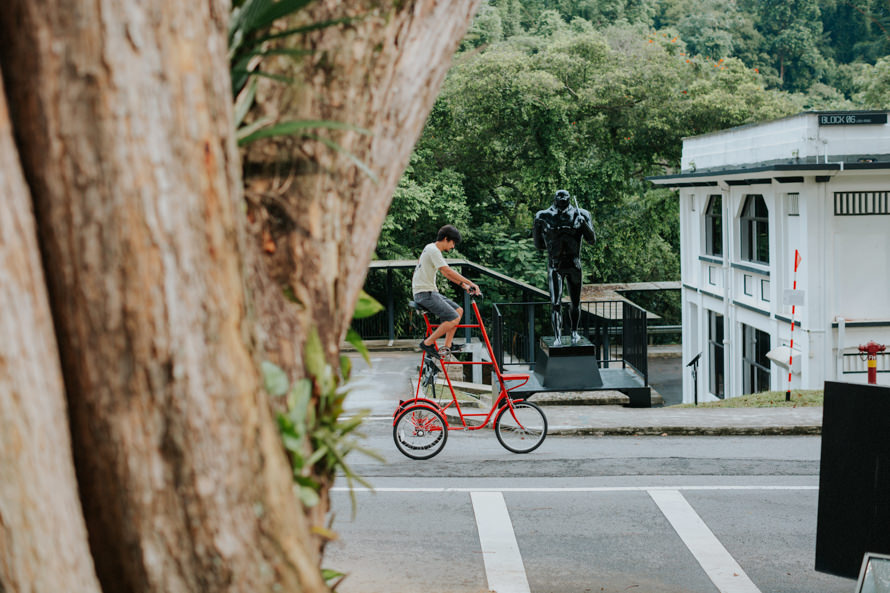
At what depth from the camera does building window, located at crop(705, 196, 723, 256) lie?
26.9 meters

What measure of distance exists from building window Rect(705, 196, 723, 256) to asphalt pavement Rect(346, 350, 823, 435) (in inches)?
442

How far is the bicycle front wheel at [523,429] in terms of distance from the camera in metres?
11.6

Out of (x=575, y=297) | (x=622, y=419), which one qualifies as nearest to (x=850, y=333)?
(x=575, y=297)

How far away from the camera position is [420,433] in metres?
11.3

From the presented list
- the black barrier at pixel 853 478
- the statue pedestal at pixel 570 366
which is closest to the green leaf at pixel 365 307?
the black barrier at pixel 853 478

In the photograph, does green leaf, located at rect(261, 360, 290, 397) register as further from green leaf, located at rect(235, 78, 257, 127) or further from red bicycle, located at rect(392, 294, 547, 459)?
red bicycle, located at rect(392, 294, 547, 459)

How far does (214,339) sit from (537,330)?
35.2 metres

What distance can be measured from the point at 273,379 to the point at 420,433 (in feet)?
30.8

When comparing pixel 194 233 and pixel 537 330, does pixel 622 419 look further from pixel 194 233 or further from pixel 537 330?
pixel 537 330

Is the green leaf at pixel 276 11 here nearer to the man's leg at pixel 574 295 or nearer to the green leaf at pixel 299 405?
the green leaf at pixel 299 405

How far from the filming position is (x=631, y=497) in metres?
9.77

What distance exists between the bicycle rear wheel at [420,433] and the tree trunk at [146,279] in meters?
9.37

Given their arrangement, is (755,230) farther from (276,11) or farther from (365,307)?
(276,11)

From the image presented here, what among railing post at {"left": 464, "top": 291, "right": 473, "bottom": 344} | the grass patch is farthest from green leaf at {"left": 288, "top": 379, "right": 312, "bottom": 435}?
railing post at {"left": 464, "top": 291, "right": 473, "bottom": 344}
